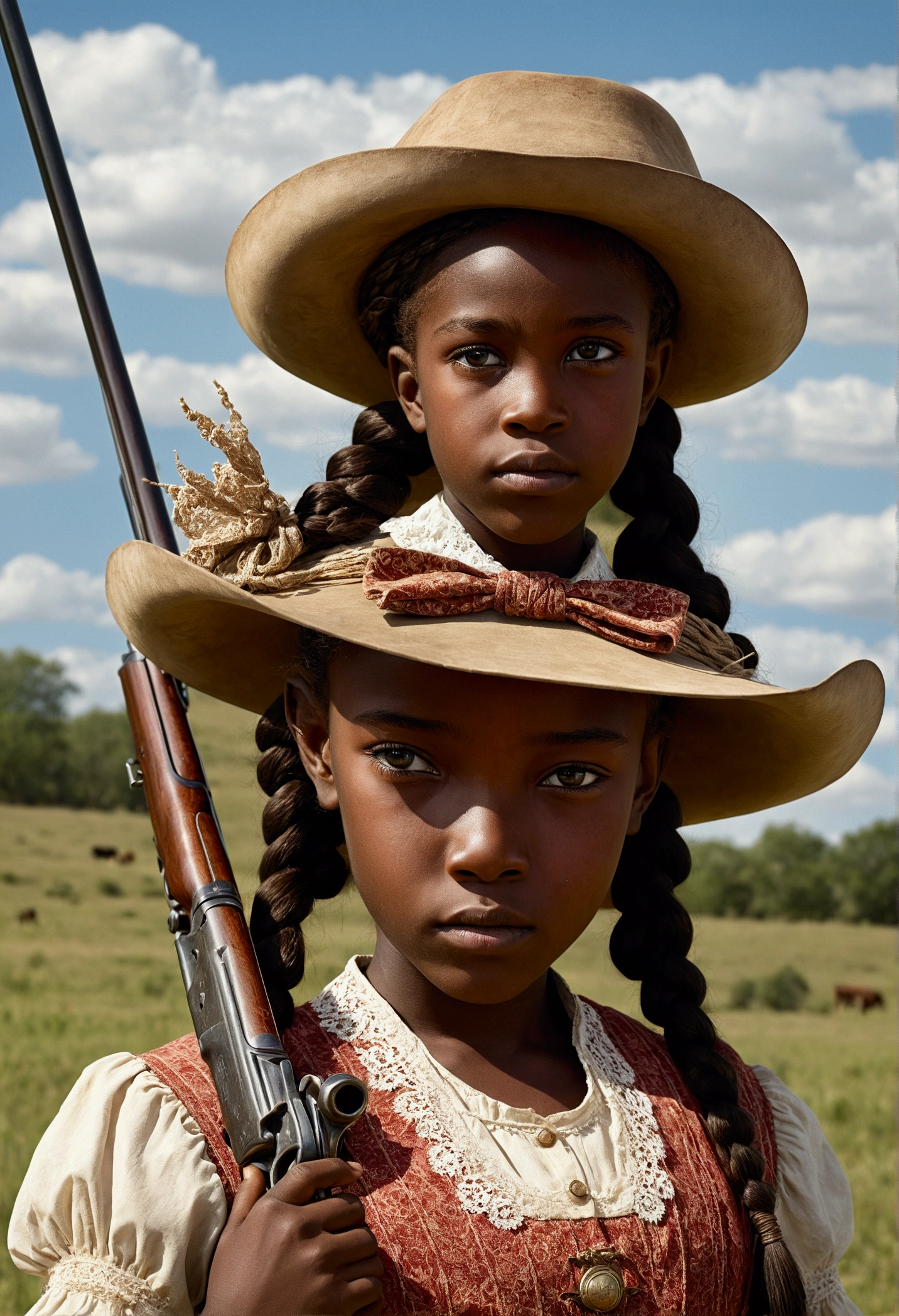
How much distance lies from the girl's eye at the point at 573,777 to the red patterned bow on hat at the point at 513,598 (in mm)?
226

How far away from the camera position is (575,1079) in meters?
2.37

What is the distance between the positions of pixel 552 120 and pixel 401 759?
112 centimetres

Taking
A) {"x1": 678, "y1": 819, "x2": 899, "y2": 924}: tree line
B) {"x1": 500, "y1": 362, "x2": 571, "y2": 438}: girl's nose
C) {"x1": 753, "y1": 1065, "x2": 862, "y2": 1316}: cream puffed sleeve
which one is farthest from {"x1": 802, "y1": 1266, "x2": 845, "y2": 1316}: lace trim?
{"x1": 678, "y1": 819, "x2": 899, "y2": 924}: tree line

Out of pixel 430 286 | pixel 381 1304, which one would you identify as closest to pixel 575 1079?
pixel 381 1304

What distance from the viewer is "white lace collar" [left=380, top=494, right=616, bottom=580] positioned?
2.34 metres

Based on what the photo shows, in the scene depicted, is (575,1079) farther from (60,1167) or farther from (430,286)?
(430,286)

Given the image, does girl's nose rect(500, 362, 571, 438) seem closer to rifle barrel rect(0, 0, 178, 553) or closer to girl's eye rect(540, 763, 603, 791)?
girl's eye rect(540, 763, 603, 791)

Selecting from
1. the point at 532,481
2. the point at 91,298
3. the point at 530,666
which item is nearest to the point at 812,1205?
the point at 530,666

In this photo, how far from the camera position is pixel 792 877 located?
23594 millimetres

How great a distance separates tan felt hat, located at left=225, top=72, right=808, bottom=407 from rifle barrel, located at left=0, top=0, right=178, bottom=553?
0.28 m

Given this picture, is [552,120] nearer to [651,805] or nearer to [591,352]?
[591,352]

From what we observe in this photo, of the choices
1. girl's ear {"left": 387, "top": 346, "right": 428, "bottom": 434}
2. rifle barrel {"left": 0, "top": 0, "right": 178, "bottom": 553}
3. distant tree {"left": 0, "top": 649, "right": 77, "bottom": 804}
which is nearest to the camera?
girl's ear {"left": 387, "top": 346, "right": 428, "bottom": 434}

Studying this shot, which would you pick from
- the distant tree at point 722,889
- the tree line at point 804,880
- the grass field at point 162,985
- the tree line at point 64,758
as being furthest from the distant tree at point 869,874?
the tree line at point 64,758

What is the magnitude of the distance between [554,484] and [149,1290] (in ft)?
4.54
